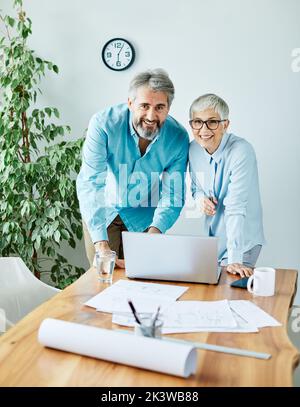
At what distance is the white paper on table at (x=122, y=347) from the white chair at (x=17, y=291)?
89 centimetres

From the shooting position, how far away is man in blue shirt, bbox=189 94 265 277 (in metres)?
2.69

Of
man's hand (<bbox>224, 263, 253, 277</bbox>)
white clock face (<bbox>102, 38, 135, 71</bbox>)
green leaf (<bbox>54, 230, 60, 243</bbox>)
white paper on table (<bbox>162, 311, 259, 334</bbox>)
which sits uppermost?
white clock face (<bbox>102, 38, 135, 71</bbox>)

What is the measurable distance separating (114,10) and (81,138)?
90 centimetres

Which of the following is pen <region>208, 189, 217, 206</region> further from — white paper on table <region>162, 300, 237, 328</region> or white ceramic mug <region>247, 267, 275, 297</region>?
white paper on table <region>162, 300, 237, 328</region>

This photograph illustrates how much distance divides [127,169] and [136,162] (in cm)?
6

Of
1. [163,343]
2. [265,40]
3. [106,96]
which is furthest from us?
[106,96]

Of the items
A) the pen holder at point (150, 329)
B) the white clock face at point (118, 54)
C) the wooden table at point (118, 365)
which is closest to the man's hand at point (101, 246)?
the wooden table at point (118, 365)

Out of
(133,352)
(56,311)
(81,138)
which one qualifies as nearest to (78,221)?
(81,138)

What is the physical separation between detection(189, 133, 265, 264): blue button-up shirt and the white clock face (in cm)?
132

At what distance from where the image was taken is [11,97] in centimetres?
383

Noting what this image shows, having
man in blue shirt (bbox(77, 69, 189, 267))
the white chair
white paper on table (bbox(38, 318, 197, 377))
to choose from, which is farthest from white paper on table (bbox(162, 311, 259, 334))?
man in blue shirt (bbox(77, 69, 189, 267))

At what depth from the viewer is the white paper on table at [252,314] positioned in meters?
1.79

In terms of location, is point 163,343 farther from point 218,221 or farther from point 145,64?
point 145,64

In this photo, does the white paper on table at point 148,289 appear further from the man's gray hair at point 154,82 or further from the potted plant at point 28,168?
the potted plant at point 28,168
